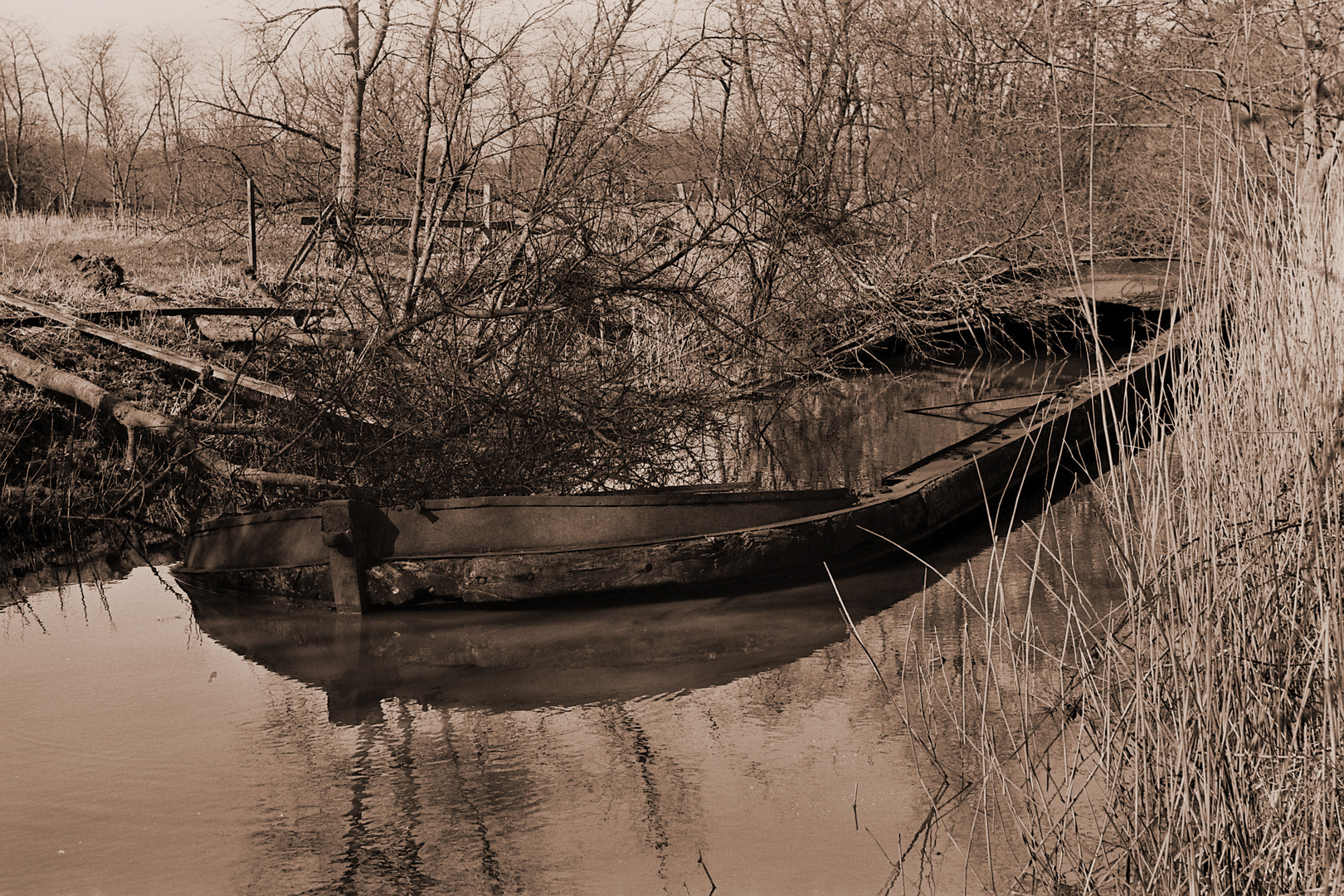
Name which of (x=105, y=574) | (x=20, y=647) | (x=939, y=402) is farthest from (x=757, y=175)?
(x=20, y=647)

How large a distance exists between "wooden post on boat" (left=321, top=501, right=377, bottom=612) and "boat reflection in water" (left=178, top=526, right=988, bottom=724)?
0.12 meters

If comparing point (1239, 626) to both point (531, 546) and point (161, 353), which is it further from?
point (161, 353)

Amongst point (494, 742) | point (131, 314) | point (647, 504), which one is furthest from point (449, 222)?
point (131, 314)

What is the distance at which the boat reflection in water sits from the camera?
5.70 m

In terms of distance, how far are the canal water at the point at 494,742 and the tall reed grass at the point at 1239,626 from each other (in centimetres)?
30

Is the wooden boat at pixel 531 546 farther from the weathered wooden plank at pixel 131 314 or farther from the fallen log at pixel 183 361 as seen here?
the weathered wooden plank at pixel 131 314

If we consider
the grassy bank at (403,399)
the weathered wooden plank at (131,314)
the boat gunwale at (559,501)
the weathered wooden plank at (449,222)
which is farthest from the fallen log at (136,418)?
the weathered wooden plank at (449,222)

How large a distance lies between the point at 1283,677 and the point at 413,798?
120 inches

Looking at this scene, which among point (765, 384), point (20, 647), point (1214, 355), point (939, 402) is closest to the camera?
point (1214, 355)

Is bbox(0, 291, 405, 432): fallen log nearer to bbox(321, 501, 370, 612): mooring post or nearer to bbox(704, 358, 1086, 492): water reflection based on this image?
bbox(321, 501, 370, 612): mooring post

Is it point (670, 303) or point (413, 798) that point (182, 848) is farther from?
point (670, 303)

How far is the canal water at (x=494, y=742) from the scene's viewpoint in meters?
3.86

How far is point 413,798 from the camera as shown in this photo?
4.41 meters

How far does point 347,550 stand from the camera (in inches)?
263
